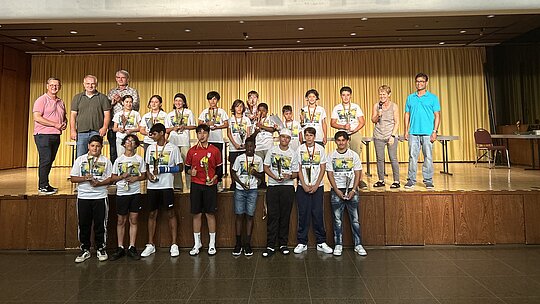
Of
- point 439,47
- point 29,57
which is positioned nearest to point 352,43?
point 439,47

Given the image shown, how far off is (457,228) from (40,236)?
4.95 m

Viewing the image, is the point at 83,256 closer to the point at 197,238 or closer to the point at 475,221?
the point at 197,238

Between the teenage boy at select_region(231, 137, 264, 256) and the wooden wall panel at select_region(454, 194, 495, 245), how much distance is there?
7.92 feet

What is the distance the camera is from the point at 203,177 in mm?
3922

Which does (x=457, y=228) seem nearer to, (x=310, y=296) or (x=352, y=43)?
(x=310, y=296)

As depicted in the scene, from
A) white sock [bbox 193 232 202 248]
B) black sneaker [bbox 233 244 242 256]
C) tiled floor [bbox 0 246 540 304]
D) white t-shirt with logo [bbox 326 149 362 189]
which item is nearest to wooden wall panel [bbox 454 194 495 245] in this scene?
tiled floor [bbox 0 246 540 304]

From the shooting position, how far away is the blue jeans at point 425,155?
4660mm

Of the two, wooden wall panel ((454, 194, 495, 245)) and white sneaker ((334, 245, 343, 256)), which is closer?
white sneaker ((334, 245, 343, 256))

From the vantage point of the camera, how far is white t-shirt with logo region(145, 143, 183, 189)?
13.0ft

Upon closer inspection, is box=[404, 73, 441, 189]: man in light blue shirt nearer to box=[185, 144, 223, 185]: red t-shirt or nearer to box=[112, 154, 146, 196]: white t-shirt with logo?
box=[185, 144, 223, 185]: red t-shirt

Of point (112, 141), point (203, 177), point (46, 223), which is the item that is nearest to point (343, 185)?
point (203, 177)

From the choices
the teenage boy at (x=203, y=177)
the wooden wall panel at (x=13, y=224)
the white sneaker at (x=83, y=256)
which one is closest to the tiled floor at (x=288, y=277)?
the white sneaker at (x=83, y=256)

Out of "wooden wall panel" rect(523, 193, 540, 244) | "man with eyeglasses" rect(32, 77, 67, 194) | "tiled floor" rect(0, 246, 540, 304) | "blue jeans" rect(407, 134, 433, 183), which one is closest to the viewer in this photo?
"tiled floor" rect(0, 246, 540, 304)

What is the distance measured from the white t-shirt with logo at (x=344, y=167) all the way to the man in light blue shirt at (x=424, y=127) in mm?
1065
